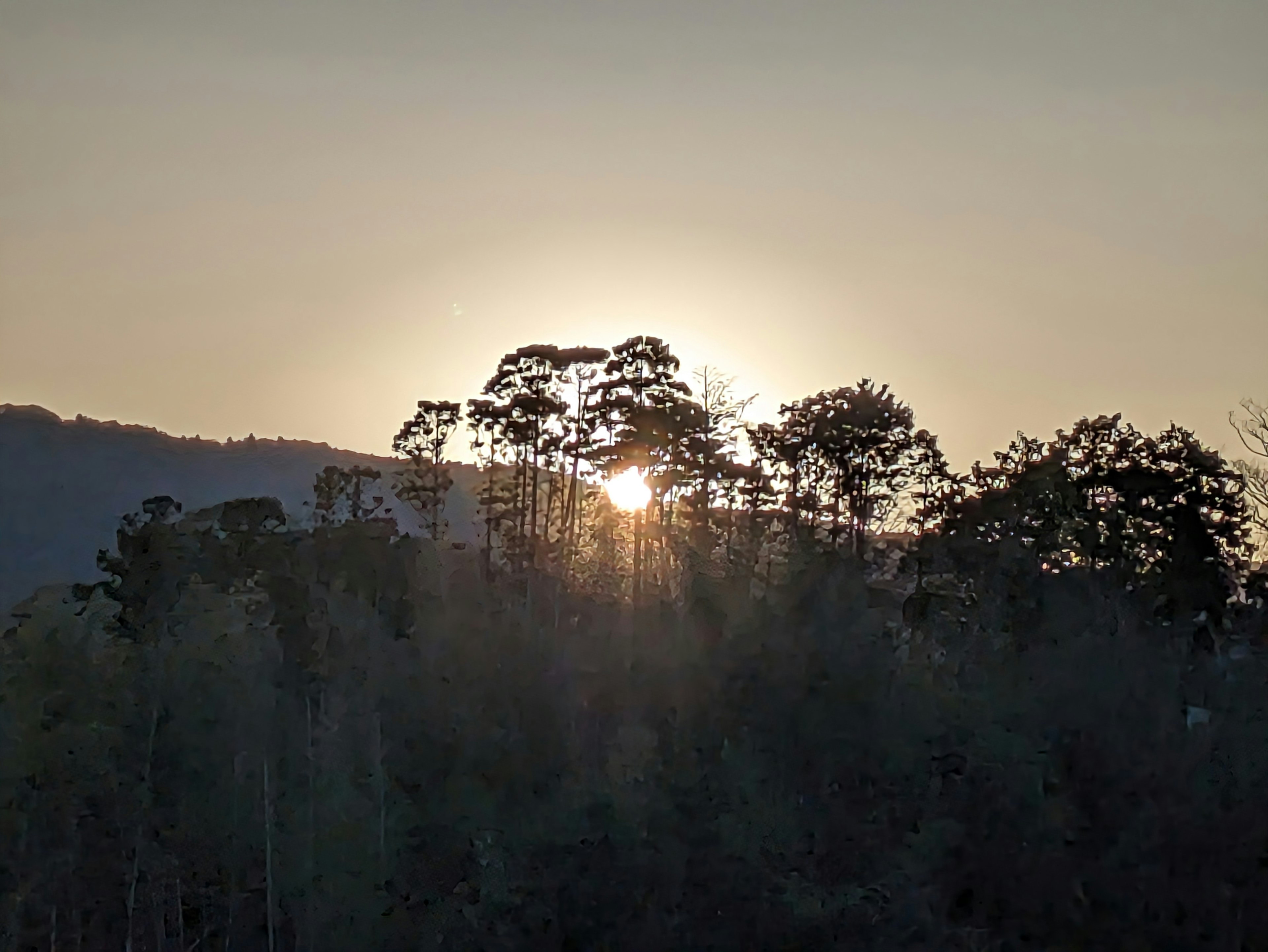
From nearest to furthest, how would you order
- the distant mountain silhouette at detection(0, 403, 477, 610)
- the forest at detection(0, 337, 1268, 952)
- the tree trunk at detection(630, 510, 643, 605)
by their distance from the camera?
the forest at detection(0, 337, 1268, 952)
the tree trunk at detection(630, 510, 643, 605)
the distant mountain silhouette at detection(0, 403, 477, 610)

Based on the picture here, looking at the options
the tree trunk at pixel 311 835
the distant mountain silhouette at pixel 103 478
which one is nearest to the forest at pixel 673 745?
the tree trunk at pixel 311 835

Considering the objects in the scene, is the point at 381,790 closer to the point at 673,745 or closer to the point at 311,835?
the point at 311,835

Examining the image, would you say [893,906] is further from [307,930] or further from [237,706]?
[237,706]

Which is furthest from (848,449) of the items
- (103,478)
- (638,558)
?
(103,478)

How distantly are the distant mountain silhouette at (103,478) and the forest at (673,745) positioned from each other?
180ft

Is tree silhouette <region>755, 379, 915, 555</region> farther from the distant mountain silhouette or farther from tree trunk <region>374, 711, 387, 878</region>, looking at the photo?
the distant mountain silhouette

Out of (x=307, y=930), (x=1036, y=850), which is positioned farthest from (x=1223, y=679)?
(x=307, y=930)

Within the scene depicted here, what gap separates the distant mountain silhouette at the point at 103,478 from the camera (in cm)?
7862

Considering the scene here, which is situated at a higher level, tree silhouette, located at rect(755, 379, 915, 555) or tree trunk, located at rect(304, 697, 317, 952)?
tree silhouette, located at rect(755, 379, 915, 555)

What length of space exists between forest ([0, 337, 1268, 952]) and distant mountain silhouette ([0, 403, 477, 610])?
5476 cm

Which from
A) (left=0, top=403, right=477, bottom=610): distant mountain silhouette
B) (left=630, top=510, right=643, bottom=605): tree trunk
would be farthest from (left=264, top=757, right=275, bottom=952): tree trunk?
(left=0, top=403, right=477, bottom=610): distant mountain silhouette

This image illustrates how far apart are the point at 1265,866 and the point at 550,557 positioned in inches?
527

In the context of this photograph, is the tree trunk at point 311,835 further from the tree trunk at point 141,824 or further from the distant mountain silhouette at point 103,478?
the distant mountain silhouette at point 103,478

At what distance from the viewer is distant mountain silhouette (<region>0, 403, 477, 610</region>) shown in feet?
258
